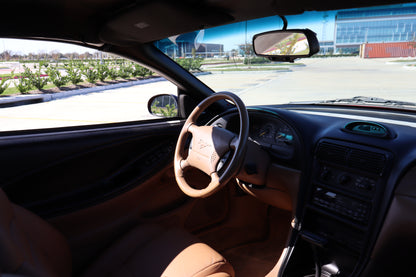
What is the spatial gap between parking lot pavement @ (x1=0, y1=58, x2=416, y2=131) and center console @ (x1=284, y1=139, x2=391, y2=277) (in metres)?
1.51

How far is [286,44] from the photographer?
6.89ft

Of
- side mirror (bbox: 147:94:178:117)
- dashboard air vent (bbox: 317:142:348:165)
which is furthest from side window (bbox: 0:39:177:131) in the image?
dashboard air vent (bbox: 317:142:348:165)

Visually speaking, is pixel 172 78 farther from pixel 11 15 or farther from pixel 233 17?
A: pixel 11 15

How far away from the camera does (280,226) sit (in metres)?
2.73

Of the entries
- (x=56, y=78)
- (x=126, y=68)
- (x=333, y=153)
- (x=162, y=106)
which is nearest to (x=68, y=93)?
(x=56, y=78)

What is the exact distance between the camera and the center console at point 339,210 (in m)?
1.75

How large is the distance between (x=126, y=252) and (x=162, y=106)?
140 centimetres

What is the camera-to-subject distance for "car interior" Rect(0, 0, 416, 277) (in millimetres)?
1719

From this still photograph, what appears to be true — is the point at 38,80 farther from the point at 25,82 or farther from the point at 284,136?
the point at 284,136

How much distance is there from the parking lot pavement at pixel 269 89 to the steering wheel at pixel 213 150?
987 millimetres

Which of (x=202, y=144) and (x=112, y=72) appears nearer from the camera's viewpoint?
(x=202, y=144)

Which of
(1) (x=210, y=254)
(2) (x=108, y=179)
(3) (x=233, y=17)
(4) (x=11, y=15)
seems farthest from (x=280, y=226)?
(4) (x=11, y=15)

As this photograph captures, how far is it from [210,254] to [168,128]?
46.5 inches

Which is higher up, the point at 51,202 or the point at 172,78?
the point at 172,78
